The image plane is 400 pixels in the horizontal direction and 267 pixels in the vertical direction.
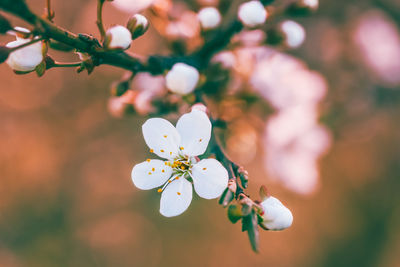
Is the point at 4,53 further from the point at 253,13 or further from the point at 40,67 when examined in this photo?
the point at 253,13

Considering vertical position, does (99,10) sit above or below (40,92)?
above

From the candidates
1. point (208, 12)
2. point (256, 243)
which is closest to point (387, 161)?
point (208, 12)

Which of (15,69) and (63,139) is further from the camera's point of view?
(63,139)

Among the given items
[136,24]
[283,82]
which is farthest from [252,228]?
[283,82]

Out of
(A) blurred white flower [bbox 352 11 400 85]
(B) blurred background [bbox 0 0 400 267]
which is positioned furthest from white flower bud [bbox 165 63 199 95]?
(A) blurred white flower [bbox 352 11 400 85]

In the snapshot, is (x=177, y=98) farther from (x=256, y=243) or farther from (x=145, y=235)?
(x=145, y=235)

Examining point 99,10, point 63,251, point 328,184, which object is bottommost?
point 63,251
